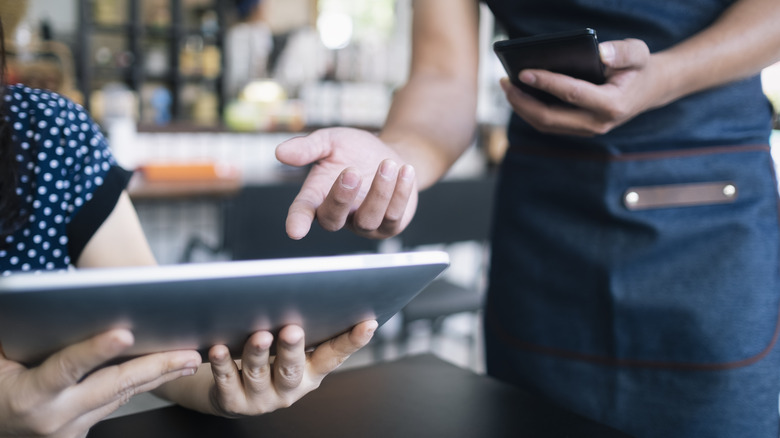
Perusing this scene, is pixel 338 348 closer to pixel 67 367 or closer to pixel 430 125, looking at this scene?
pixel 67 367

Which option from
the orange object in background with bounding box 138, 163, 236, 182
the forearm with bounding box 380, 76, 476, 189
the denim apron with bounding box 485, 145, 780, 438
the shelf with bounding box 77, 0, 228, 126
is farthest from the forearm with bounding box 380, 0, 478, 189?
the shelf with bounding box 77, 0, 228, 126

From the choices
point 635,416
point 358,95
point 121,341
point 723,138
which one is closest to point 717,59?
point 723,138

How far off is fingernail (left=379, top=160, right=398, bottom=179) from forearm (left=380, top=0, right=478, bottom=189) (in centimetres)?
28

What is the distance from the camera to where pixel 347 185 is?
21.8 inches

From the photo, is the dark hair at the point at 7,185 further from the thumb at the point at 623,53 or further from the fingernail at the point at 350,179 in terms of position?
the thumb at the point at 623,53

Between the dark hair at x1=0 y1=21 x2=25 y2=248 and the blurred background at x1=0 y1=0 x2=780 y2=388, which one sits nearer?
the dark hair at x1=0 y1=21 x2=25 y2=248

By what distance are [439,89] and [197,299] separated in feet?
2.00

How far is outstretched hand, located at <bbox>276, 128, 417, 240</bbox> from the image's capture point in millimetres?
570

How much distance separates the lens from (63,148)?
2.79 ft

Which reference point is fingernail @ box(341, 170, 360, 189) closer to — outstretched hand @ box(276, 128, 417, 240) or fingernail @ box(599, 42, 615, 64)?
outstretched hand @ box(276, 128, 417, 240)

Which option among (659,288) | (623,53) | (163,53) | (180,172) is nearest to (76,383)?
(623,53)

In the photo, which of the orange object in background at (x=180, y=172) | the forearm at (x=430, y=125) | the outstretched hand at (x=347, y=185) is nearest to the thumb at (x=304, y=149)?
the outstretched hand at (x=347, y=185)

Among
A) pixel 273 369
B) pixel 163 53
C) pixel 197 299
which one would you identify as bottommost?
pixel 273 369

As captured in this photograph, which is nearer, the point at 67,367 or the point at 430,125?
the point at 67,367
